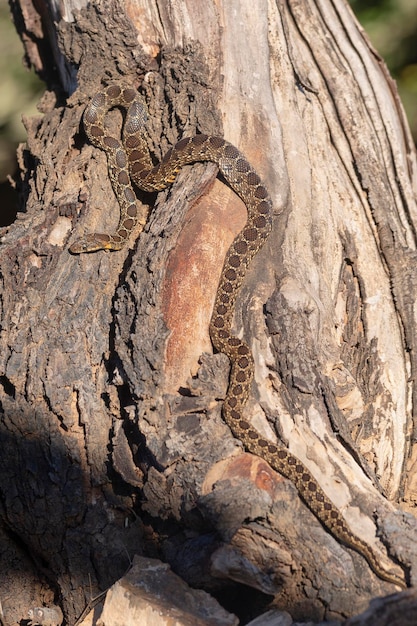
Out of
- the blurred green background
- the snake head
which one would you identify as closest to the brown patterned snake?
the snake head

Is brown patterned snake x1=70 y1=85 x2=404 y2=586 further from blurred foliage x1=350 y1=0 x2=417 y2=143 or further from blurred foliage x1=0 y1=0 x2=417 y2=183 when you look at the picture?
blurred foliage x1=350 y1=0 x2=417 y2=143

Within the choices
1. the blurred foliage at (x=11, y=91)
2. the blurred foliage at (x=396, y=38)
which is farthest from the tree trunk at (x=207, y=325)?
the blurred foliage at (x=11, y=91)

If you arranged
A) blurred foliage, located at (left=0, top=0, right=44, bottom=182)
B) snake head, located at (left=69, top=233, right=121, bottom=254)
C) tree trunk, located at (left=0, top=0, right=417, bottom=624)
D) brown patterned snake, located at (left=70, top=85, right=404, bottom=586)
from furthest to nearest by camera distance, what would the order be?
blurred foliage, located at (left=0, top=0, right=44, bottom=182) < snake head, located at (left=69, top=233, right=121, bottom=254) < brown patterned snake, located at (left=70, top=85, right=404, bottom=586) < tree trunk, located at (left=0, top=0, right=417, bottom=624)

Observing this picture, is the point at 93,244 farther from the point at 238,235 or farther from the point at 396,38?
the point at 396,38

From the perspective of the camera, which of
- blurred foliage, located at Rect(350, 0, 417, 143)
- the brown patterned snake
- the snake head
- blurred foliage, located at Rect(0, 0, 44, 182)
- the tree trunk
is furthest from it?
blurred foliage, located at Rect(0, 0, 44, 182)

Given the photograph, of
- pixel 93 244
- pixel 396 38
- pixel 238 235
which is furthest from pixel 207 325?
pixel 396 38

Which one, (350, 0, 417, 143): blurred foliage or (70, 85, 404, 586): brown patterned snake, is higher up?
(350, 0, 417, 143): blurred foliage

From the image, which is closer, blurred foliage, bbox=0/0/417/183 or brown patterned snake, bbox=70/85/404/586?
brown patterned snake, bbox=70/85/404/586

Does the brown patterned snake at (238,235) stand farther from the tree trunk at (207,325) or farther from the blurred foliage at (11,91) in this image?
the blurred foliage at (11,91)

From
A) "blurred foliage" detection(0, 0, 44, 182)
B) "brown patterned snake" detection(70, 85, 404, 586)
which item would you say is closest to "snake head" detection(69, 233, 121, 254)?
"brown patterned snake" detection(70, 85, 404, 586)
